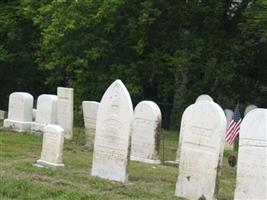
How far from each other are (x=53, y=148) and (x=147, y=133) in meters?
2.35

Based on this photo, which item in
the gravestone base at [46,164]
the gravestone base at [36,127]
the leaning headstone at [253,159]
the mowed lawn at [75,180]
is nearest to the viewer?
the leaning headstone at [253,159]

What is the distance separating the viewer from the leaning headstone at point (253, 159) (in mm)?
8688

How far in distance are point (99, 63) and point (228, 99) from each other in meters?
5.32

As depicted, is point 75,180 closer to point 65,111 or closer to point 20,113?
point 65,111

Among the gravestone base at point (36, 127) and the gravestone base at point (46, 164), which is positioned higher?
the gravestone base at point (36, 127)

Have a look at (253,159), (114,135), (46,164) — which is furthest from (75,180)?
(253,159)

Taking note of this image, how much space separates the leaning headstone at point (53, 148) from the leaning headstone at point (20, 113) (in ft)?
18.5

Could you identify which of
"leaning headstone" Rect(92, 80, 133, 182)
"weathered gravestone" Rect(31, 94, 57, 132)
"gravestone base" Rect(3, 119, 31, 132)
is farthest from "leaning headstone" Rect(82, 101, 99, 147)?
"leaning headstone" Rect(92, 80, 133, 182)

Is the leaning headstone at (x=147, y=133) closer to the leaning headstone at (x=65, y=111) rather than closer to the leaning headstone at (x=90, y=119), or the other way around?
the leaning headstone at (x=90, y=119)

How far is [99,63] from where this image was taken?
2406 cm

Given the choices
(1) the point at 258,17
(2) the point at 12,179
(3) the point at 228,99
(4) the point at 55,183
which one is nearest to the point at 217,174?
(4) the point at 55,183

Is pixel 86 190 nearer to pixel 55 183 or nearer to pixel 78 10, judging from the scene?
pixel 55 183

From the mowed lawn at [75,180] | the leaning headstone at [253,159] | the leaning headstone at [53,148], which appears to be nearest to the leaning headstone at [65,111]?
the mowed lawn at [75,180]

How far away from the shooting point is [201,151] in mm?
9578
